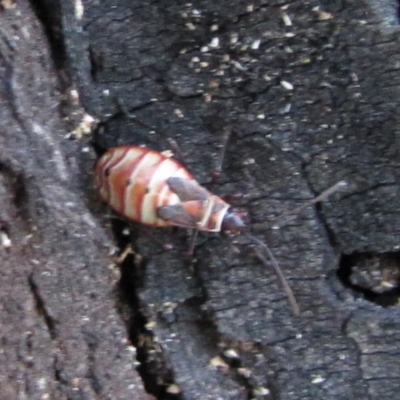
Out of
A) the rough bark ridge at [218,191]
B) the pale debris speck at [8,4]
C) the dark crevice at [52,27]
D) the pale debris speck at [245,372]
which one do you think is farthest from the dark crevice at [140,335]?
the pale debris speck at [8,4]

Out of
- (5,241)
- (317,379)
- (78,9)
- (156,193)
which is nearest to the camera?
(5,241)

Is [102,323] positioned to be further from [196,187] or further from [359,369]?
[359,369]

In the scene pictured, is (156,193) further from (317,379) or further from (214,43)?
(317,379)

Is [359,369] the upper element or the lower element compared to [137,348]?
lower

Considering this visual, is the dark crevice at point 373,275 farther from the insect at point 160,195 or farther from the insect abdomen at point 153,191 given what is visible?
the insect abdomen at point 153,191

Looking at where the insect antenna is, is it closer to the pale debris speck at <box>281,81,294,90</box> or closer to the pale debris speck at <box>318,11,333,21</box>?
the pale debris speck at <box>281,81,294,90</box>

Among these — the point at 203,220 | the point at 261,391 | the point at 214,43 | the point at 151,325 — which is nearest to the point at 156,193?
the point at 203,220

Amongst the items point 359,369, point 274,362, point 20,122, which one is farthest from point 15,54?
point 359,369

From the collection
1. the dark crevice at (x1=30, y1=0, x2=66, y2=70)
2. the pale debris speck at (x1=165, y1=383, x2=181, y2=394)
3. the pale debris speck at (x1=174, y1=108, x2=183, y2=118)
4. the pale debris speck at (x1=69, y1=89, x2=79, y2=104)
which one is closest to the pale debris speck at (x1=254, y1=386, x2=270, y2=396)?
the pale debris speck at (x1=165, y1=383, x2=181, y2=394)
